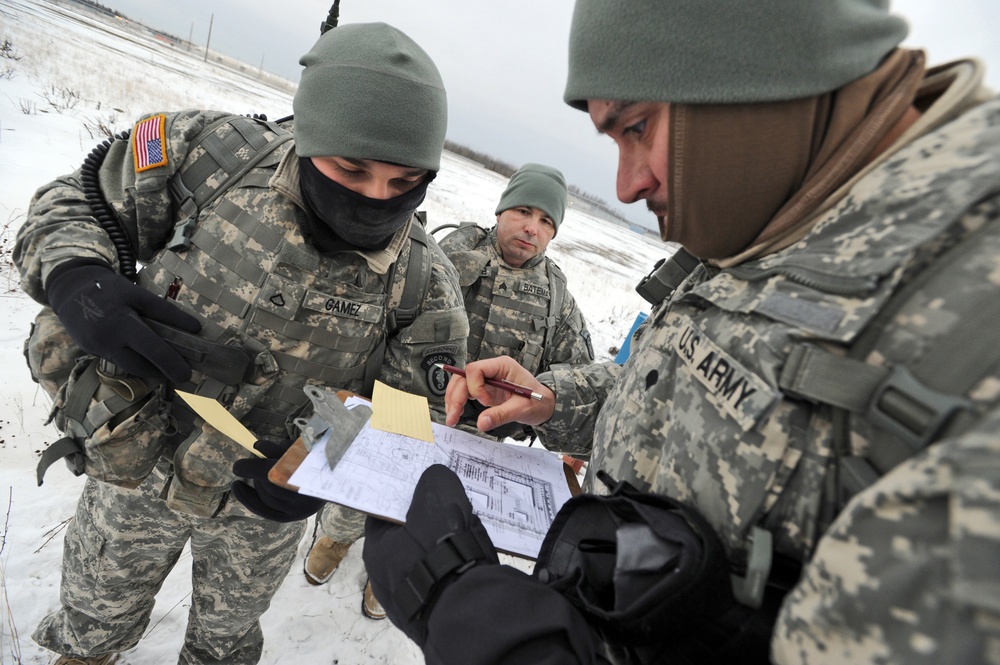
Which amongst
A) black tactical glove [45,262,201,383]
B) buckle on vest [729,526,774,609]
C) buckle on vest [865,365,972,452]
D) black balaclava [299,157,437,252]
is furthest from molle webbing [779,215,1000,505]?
black tactical glove [45,262,201,383]

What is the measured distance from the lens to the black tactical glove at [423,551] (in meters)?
0.85

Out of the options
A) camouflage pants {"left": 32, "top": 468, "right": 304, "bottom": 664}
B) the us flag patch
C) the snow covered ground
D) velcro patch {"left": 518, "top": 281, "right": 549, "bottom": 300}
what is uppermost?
the us flag patch

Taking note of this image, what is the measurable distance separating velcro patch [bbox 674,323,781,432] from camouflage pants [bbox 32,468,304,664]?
5.99 feet

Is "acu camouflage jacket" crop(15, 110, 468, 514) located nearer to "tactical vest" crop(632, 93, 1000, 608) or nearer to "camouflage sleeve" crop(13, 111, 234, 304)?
"camouflage sleeve" crop(13, 111, 234, 304)

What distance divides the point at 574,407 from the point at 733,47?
1.09m

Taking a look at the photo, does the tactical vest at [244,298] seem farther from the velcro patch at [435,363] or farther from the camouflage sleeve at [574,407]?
the camouflage sleeve at [574,407]

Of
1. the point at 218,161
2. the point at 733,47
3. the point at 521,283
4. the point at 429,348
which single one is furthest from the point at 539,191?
the point at 733,47

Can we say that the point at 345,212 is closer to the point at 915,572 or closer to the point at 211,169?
the point at 211,169

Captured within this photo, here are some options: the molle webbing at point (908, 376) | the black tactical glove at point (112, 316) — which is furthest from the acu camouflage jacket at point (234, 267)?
the molle webbing at point (908, 376)

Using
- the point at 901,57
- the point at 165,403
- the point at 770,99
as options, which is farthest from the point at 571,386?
the point at 165,403

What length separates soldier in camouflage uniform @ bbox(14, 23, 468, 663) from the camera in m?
1.58

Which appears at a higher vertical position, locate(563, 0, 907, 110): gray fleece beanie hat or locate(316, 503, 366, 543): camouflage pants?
locate(563, 0, 907, 110): gray fleece beanie hat

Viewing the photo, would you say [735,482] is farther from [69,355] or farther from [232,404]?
[69,355]

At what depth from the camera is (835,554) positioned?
51 cm
